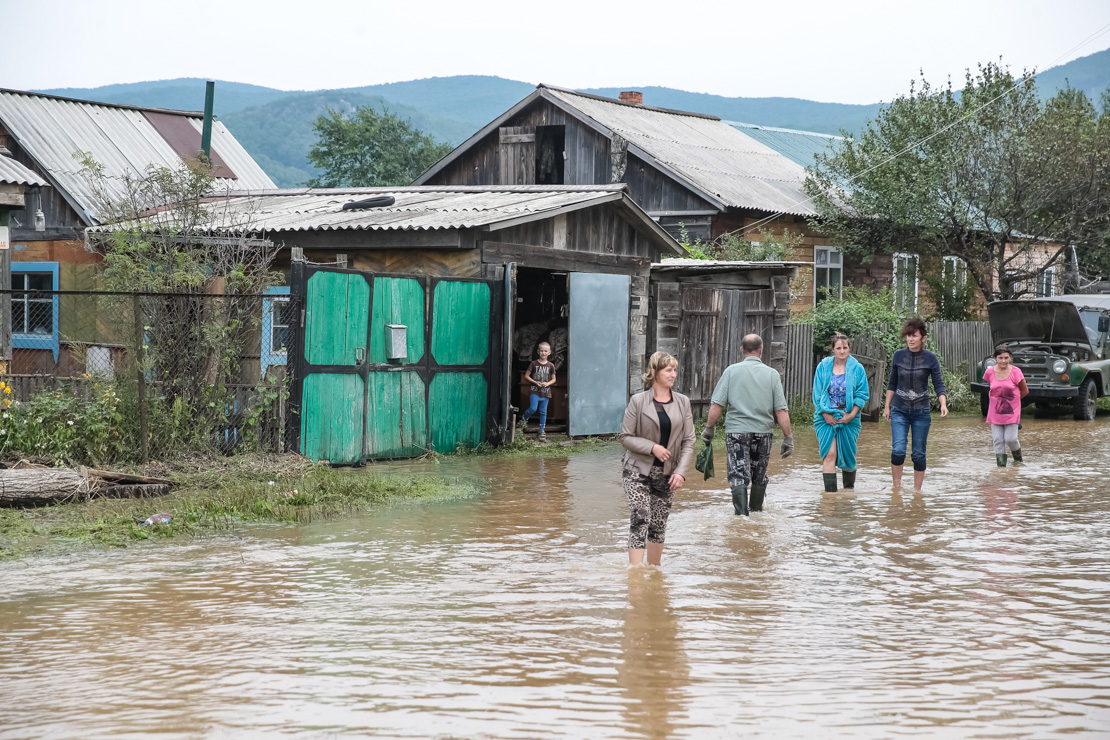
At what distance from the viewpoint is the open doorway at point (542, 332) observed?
1692cm

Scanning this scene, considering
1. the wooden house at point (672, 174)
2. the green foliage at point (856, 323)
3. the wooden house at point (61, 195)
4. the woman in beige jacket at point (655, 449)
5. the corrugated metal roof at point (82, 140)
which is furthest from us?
the wooden house at point (672, 174)

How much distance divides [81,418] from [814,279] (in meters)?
20.0

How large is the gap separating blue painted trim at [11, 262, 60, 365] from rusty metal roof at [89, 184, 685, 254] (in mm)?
3302

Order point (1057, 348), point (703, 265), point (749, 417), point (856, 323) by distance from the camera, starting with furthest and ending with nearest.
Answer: point (856, 323)
point (1057, 348)
point (703, 265)
point (749, 417)

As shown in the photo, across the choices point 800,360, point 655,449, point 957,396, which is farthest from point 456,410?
point 957,396

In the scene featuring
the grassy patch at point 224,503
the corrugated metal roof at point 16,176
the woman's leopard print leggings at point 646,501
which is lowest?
the grassy patch at point 224,503

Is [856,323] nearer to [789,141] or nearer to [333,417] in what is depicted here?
[333,417]

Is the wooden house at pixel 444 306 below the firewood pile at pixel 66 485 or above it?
above

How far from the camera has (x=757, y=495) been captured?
33.5 feet

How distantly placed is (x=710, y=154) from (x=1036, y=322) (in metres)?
10.1

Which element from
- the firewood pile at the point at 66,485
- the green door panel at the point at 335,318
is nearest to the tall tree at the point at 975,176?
the green door panel at the point at 335,318

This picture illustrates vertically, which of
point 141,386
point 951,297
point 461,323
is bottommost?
point 141,386

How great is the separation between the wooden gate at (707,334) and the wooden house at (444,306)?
0.87 metres

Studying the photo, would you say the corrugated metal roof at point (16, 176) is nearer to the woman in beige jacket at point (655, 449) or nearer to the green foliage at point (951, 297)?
the woman in beige jacket at point (655, 449)
